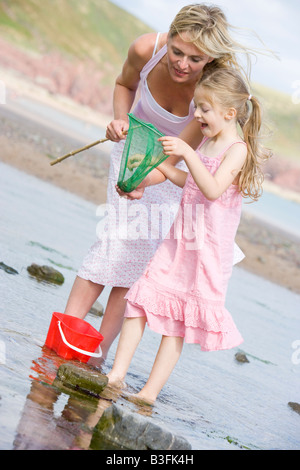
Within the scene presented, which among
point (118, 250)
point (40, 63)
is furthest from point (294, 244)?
point (40, 63)

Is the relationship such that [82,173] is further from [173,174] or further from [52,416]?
[52,416]

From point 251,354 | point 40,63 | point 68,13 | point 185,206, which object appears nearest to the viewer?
point 185,206

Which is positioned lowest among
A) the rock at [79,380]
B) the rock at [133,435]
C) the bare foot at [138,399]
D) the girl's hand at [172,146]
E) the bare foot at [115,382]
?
the bare foot at [115,382]

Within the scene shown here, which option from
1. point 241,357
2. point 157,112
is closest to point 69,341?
point 157,112

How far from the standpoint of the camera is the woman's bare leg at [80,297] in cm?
434

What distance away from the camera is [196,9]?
153 inches

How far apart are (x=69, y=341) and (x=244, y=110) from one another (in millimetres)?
1429

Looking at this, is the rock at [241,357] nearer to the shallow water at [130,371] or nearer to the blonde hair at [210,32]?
the shallow water at [130,371]

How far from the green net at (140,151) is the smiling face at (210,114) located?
279mm

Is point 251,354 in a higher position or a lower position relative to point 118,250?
lower

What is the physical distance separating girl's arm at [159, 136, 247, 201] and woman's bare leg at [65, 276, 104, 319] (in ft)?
3.29

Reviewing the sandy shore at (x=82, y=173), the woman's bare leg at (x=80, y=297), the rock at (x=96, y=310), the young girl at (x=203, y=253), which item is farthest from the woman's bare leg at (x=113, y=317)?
the sandy shore at (x=82, y=173)

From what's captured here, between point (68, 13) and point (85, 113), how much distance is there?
152 ft

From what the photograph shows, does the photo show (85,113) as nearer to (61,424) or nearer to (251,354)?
(251,354)
